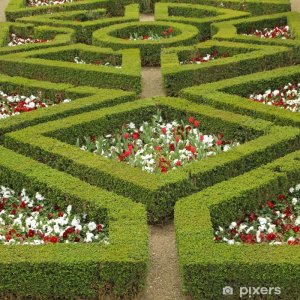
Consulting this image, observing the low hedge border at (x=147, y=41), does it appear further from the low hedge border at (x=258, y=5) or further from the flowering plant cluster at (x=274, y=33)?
the low hedge border at (x=258, y=5)

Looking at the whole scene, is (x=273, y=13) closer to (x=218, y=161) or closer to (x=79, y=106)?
(x=79, y=106)

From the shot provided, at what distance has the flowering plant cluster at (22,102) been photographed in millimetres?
13735

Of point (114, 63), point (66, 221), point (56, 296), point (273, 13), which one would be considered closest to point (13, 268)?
point (56, 296)

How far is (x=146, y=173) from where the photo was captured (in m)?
10.1

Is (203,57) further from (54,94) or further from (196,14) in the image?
(196,14)

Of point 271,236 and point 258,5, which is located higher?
point 258,5

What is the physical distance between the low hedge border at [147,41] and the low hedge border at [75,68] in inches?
20.6

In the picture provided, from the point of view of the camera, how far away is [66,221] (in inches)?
368

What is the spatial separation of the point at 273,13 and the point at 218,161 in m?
10.8

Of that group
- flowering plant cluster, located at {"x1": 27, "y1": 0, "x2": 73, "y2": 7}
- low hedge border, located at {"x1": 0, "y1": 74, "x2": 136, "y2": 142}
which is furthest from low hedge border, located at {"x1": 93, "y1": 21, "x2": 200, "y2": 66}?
flowering plant cluster, located at {"x1": 27, "y1": 0, "x2": 73, "y2": 7}

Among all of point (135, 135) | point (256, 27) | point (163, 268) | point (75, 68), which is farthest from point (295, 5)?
point (163, 268)

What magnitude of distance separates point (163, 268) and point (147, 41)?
30.6ft

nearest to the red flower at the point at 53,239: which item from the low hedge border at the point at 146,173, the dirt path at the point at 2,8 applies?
the low hedge border at the point at 146,173

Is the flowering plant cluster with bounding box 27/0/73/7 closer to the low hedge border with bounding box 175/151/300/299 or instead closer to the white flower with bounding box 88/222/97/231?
the white flower with bounding box 88/222/97/231
